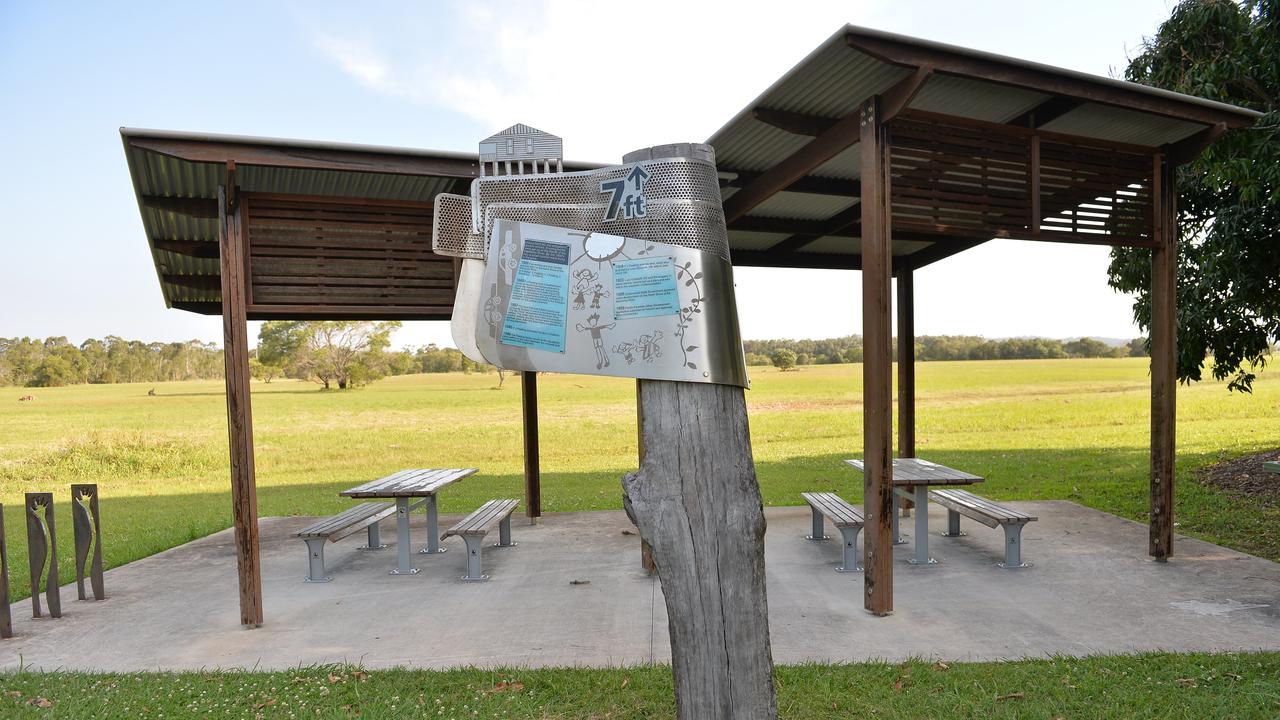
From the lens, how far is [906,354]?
8547 mm

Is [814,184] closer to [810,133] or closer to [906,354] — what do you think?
[810,133]

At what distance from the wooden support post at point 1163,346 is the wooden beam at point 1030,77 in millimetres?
719

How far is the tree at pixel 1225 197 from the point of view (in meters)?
7.35

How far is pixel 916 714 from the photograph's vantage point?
348 centimetres

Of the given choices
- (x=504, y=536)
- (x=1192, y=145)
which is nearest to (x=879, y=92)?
(x=1192, y=145)

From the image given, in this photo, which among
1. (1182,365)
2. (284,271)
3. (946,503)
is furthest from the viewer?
(1182,365)

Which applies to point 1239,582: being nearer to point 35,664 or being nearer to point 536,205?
point 536,205

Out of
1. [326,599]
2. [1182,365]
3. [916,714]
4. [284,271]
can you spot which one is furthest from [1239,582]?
[284,271]

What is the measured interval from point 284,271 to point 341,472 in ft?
42.7

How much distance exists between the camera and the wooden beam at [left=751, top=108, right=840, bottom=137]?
16.9 ft

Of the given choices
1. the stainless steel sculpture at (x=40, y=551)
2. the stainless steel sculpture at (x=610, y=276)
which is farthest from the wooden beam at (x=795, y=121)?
the stainless steel sculpture at (x=40, y=551)

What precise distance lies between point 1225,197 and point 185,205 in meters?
12.1

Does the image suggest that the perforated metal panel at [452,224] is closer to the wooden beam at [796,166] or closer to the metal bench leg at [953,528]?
the wooden beam at [796,166]

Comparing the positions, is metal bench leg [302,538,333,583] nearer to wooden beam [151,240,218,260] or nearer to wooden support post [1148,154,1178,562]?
wooden beam [151,240,218,260]
